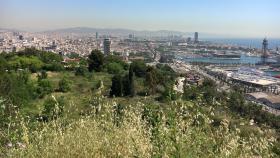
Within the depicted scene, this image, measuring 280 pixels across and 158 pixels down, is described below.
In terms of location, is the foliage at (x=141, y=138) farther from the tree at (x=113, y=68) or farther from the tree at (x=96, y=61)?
the tree at (x=113, y=68)

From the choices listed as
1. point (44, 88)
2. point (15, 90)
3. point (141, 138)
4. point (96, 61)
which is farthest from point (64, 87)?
point (141, 138)

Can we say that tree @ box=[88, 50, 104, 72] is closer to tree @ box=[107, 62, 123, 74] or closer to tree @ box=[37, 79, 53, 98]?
tree @ box=[107, 62, 123, 74]

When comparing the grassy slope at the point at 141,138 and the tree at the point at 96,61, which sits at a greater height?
the grassy slope at the point at 141,138

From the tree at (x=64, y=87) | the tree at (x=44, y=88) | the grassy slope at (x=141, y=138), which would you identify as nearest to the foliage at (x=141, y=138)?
the grassy slope at (x=141, y=138)

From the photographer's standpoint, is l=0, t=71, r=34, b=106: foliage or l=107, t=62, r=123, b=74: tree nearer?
l=0, t=71, r=34, b=106: foliage

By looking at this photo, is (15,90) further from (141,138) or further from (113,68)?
(113,68)

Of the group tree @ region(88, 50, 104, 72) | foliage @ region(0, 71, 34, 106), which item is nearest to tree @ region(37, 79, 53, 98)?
foliage @ region(0, 71, 34, 106)

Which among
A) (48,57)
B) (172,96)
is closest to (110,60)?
(48,57)

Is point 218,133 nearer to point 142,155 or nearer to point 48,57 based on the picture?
point 142,155

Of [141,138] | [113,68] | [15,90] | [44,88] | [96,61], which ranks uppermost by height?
[141,138]
